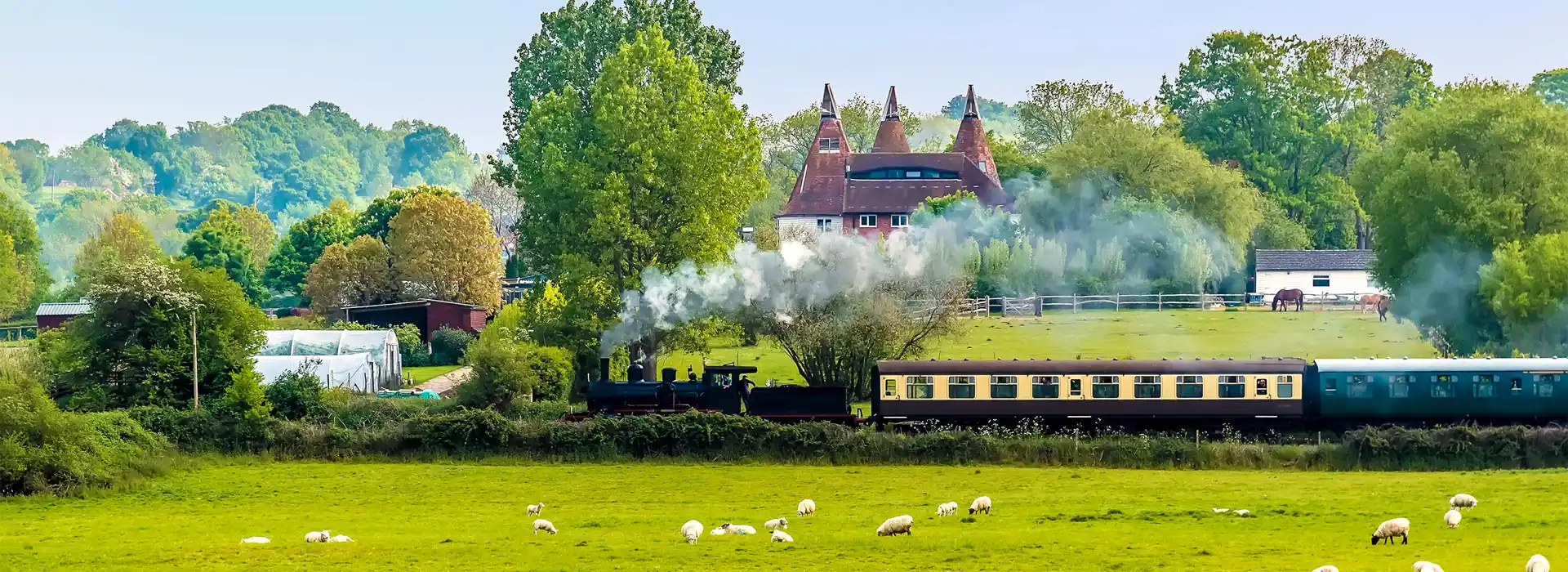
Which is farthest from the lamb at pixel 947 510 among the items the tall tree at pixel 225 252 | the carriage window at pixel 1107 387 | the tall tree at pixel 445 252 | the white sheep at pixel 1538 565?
the tall tree at pixel 225 252

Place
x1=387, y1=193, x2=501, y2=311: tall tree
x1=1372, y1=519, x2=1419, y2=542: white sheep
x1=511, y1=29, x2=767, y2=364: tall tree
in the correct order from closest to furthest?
x1=1372, y1=519, x2=1419, y2=542: white sheep → x1=511, y1=29, x2=767, y2=364: tall tree → x1=387, y1=193, x2=501, y2=311: tall tree

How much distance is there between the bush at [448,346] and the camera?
101m

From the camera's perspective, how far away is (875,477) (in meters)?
52.2

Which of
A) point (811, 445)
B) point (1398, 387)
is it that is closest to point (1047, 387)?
point (811, 445)

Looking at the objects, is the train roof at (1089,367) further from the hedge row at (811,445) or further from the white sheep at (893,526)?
the white sheep at (893,526)

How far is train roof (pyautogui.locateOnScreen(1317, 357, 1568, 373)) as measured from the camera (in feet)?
189

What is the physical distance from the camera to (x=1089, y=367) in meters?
58.5

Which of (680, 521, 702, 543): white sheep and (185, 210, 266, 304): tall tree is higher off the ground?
(185, 210, 266, 304): tall tree

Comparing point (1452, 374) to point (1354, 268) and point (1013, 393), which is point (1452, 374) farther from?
point (1354, 268)

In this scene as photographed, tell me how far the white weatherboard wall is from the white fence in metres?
2.91

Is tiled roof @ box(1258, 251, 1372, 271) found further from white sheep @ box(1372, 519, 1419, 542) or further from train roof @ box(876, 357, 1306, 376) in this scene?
white sheep @ box(1372, 519, 1419, 542)

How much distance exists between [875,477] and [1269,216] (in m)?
81.7

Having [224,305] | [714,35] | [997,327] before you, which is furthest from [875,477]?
[714,35]

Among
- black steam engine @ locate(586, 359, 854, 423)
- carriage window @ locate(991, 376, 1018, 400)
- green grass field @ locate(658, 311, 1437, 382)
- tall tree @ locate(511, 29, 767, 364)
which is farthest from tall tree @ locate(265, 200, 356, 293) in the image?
carriage window @ locate(991, 376, 1018, 400)
